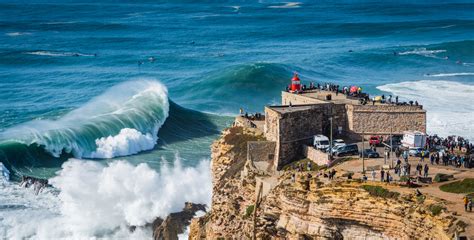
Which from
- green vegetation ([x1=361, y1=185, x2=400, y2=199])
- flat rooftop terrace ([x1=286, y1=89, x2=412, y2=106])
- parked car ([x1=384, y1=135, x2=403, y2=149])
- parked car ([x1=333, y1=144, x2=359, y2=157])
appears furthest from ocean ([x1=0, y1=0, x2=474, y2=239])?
green vegetation ([x1=361, y1=185, x2=400, y2=199])

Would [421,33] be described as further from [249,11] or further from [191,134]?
[191,134]

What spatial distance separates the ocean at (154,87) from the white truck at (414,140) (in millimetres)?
15998

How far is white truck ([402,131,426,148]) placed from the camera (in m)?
39.1

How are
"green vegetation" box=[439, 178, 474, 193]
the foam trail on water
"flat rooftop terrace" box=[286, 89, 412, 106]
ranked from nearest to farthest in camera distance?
"green vegetation" box=[439, 178, 474, 193], "flat rooftop terrace" box=[286, 89, 412, 106], the foam trail on water

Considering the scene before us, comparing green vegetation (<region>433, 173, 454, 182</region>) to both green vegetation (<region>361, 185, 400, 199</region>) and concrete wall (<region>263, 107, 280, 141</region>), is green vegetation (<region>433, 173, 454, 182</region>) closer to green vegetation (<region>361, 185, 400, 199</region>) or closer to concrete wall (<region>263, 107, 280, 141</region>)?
green vegetation (<region>361, 185, 400, 199</region>)

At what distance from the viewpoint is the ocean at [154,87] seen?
5394 centimetres

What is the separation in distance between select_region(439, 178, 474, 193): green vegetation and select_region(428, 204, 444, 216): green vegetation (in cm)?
258

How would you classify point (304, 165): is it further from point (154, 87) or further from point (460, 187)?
point (154, 87)

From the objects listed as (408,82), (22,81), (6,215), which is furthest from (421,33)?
(6,215)

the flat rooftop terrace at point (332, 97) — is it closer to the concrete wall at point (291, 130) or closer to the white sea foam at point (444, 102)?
the concrete wall at point (291, 130)

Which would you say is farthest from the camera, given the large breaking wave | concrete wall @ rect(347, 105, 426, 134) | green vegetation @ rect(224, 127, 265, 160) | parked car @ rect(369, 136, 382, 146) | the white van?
the large breaking wave

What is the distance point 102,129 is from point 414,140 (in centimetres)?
3602

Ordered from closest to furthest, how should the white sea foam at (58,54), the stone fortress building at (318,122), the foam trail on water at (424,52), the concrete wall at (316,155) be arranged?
1. the concrete wall at (316,155)
2. the stone fortress building at (318,122)
3. the foam trail on water at (424,52)
4. the white sea foam at (58,54)

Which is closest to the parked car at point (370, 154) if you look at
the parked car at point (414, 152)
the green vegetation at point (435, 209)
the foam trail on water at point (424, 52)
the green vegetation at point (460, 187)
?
the parked car at point (414, 152)
